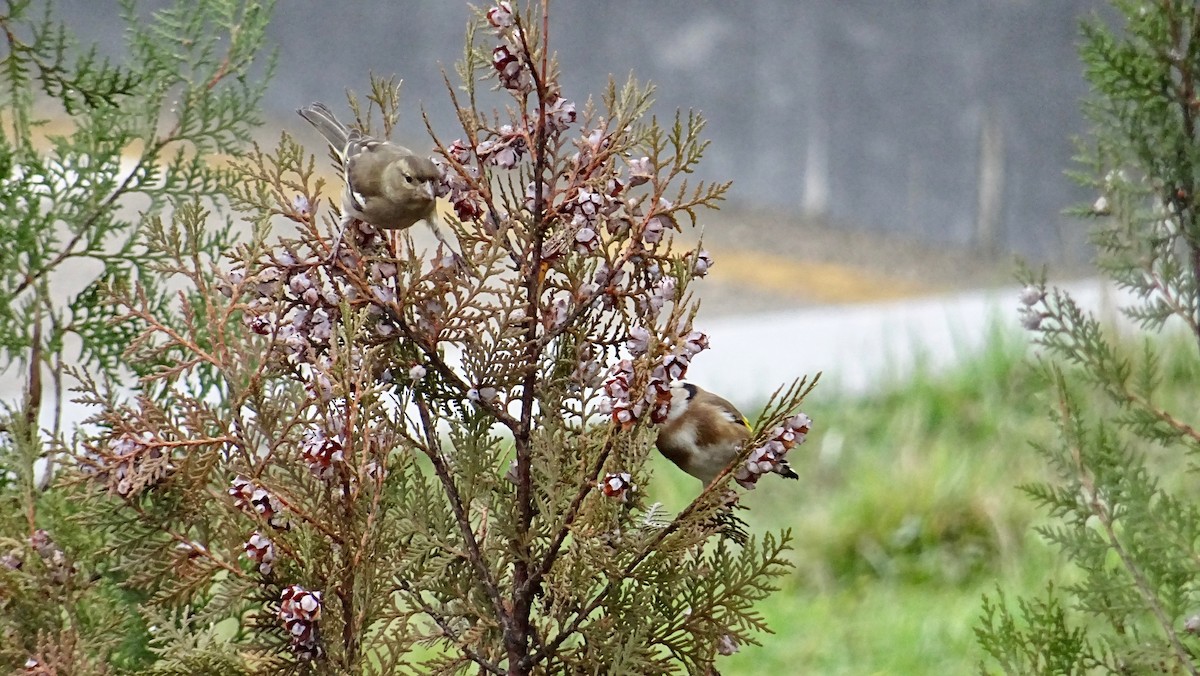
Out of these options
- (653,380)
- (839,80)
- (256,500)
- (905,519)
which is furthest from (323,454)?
(839,80)

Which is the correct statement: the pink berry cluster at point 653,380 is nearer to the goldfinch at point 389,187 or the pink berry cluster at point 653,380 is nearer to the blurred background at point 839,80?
the goldfinch at point 389,187

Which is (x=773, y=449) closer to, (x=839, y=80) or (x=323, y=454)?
(x=323, y=454)

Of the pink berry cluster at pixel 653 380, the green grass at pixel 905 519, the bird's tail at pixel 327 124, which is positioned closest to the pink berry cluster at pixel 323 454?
the pink berry cluster at pixel 653 380

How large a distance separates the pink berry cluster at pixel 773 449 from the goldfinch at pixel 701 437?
17 cm

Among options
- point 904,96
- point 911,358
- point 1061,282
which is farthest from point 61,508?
point 904,96

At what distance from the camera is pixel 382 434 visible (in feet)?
3.78

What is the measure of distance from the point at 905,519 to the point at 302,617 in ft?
9.79

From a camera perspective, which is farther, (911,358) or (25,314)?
(911,358)

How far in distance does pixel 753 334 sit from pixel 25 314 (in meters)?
4.12

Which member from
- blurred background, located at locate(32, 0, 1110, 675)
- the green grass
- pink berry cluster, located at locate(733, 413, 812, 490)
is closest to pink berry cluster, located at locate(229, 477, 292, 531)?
pink berry cluster, located at locate(733, 413, 812, 490)

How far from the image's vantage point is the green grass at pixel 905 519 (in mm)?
3262

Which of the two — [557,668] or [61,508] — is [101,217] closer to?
[61,508]

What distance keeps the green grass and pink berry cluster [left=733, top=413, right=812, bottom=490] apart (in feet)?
6.17

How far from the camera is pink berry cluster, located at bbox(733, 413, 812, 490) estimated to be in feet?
3.67
